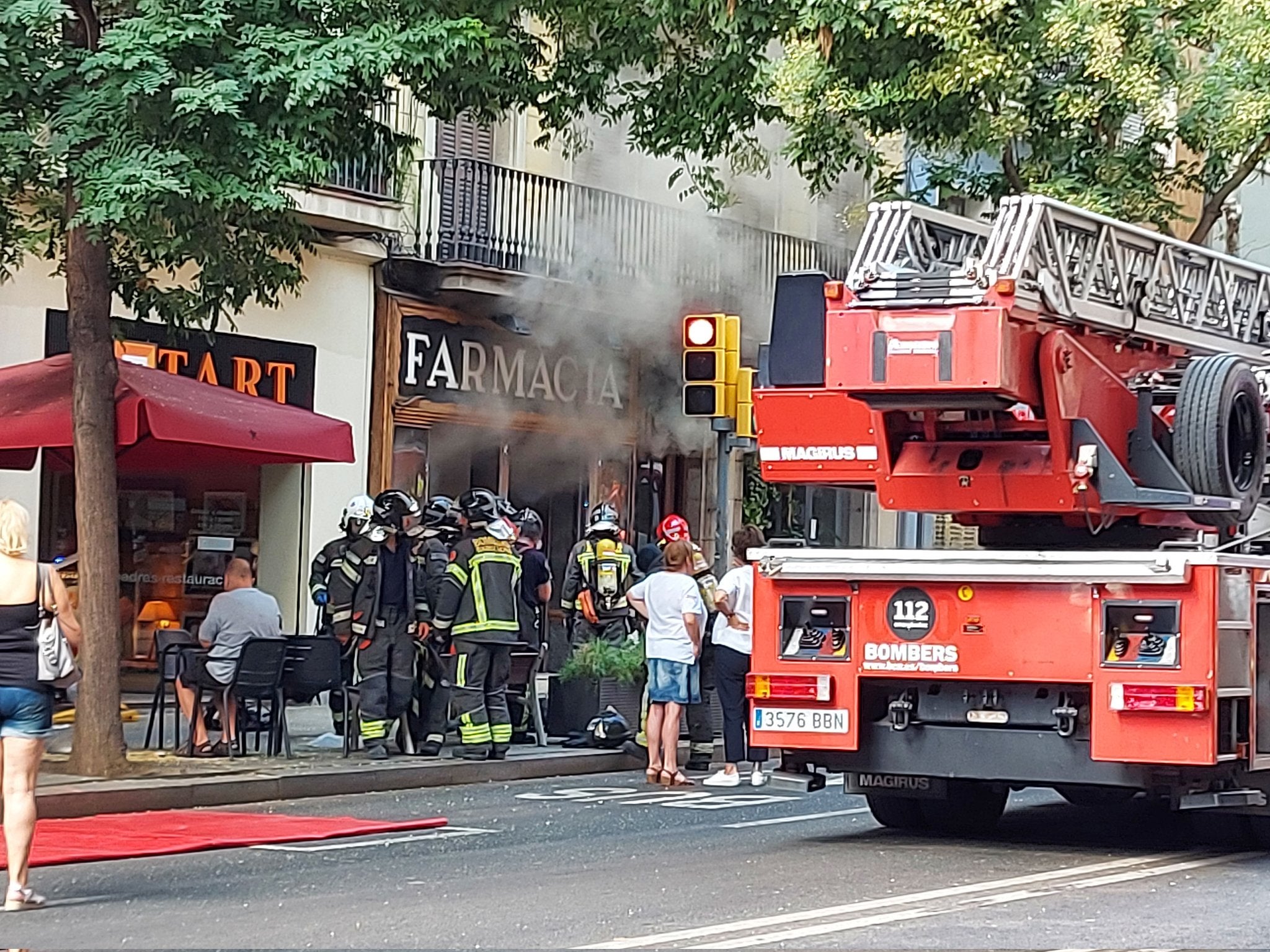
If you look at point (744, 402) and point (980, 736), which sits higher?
point (744, 402)

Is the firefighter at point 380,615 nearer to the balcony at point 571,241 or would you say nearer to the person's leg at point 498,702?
the person's leg at point 498,702

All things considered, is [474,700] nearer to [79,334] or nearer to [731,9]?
[79,334]

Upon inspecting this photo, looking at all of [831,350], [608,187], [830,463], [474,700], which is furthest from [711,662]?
[608,187]

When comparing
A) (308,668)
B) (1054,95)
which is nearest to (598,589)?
(308,668)

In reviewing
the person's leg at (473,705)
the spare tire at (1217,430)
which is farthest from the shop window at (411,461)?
the spare tire at (1217,430)

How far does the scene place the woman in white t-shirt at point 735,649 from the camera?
14.4 meters

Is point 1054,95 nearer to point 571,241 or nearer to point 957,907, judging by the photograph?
point 571,241

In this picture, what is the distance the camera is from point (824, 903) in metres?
9.19

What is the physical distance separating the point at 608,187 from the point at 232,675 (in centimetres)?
1112

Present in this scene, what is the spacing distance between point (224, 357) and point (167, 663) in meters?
4.74

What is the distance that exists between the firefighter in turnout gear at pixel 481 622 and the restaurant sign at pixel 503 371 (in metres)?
7.09

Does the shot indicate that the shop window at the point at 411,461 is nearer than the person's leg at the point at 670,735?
No

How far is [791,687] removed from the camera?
11.2 metres

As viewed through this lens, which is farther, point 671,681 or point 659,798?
point 671,681
